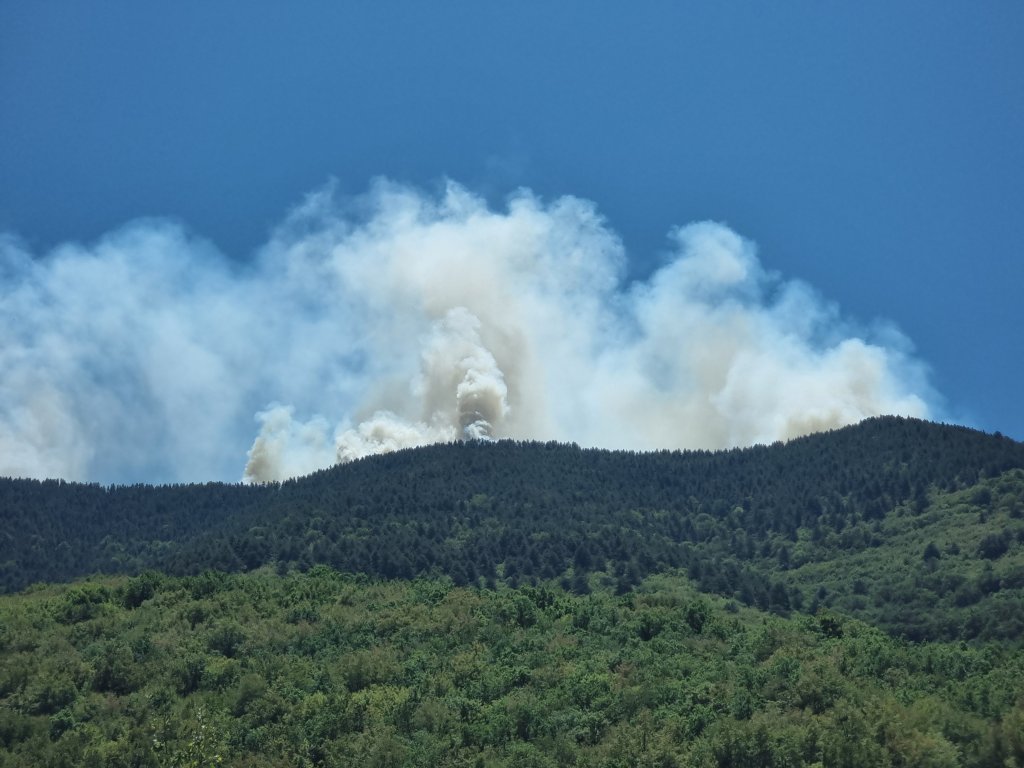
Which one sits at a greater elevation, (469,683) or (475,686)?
(469,683)

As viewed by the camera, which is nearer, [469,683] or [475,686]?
[475,686]

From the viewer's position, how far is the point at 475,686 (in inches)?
5079

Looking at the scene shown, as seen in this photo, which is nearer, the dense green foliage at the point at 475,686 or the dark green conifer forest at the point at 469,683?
the dense green foliage at the point at 475,686

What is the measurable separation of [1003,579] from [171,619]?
5038 inches

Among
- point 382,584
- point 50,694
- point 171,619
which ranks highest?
point 382,584

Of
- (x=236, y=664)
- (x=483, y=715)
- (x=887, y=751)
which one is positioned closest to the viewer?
(x=887, y=751)

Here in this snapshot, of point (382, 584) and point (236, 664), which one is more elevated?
point (382, 584)

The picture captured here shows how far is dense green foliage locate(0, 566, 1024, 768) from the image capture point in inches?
3986

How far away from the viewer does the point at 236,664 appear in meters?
140

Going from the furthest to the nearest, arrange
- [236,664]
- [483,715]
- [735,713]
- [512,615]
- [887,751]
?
[512,615] < [236,664] < [483,715] < [735,713] < [887,751]

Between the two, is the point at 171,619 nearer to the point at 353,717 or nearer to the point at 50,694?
the point at 50,694

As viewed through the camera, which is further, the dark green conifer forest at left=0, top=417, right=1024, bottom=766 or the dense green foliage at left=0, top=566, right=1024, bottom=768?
the dark green conifer forest at left=0, top=417, right=1024, bottom=766

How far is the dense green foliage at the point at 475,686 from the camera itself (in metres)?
101

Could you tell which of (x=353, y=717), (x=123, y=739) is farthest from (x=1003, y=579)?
(x=123, y=739)
